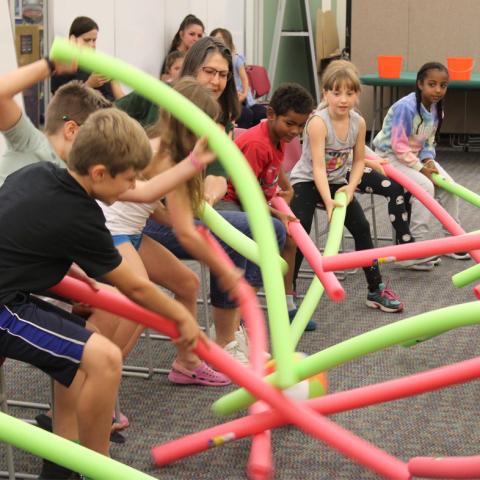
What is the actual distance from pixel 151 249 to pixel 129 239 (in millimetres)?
208

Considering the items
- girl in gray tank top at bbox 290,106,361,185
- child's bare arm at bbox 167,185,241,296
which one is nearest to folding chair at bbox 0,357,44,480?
child's bare arm at bbox 167,185,241,296

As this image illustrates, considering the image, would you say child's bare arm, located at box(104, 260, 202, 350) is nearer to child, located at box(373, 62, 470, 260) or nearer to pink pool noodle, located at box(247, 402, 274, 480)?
pink pool noodle, located at box(247, 402, 274, 480)

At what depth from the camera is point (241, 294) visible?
3.39 m

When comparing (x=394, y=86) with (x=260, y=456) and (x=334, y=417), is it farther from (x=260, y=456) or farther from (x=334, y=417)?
(x=260, y=456)

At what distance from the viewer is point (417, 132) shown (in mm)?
6371

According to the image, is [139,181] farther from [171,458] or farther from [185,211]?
[171,458]

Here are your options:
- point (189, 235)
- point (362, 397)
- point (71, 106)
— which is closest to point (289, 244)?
point (189, 235)

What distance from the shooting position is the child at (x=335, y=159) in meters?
5.23

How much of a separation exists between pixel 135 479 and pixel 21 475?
1082 millimetres

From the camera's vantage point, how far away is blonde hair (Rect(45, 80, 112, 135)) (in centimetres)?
343

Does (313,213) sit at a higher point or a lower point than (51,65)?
lower

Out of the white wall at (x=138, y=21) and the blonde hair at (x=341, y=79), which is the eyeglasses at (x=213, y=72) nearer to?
the blonde hair at (x=341, y=79)

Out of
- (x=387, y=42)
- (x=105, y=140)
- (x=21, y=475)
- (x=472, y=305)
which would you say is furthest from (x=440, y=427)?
(x=387, y=42)

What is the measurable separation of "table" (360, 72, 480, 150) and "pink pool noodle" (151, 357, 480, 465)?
7619mm
